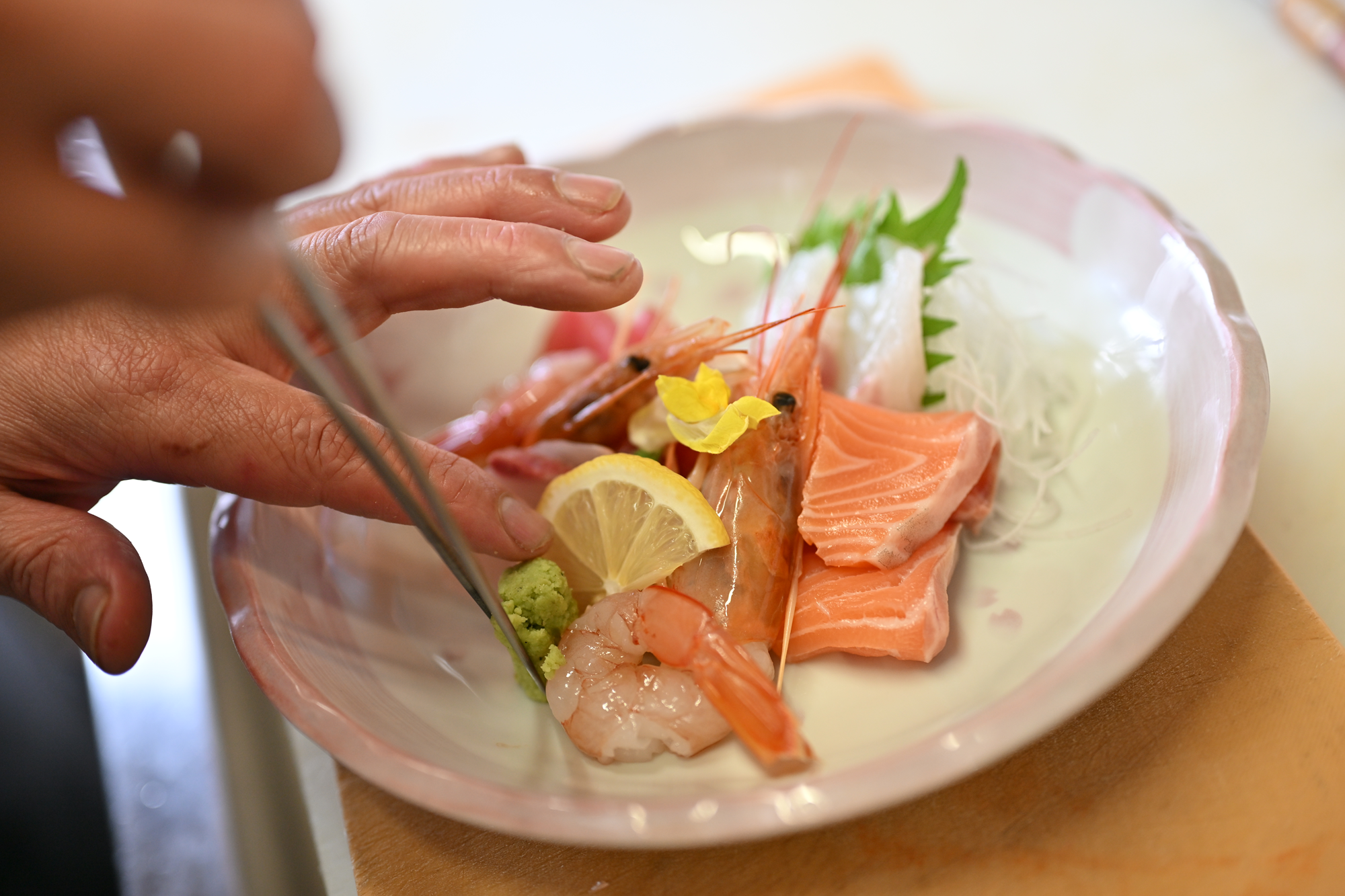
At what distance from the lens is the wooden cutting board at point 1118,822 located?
3.28ft

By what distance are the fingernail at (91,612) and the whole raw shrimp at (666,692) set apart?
536 millimetres

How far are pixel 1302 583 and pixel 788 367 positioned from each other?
2.61ft

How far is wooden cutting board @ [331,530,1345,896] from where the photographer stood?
3.28 feet

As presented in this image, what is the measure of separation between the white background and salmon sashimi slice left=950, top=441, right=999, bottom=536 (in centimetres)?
40

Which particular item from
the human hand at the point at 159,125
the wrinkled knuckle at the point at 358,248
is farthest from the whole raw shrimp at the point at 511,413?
Answer: the human hand at the point at 159,125

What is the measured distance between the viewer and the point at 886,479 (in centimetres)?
133

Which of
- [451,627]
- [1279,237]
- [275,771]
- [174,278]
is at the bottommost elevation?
[275,771]

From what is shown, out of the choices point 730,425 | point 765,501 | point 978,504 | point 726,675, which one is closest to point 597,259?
point 730,425

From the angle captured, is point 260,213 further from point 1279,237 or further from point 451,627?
point 1279,237

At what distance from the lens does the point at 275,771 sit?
54.1 inches

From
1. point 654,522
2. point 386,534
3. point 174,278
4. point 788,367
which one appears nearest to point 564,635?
point 654,522

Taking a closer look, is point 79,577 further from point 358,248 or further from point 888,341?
point 888,341

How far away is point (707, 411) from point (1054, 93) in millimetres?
1485

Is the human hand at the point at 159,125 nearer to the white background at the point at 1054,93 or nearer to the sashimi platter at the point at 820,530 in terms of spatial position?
the white background at the point at 1054,93
